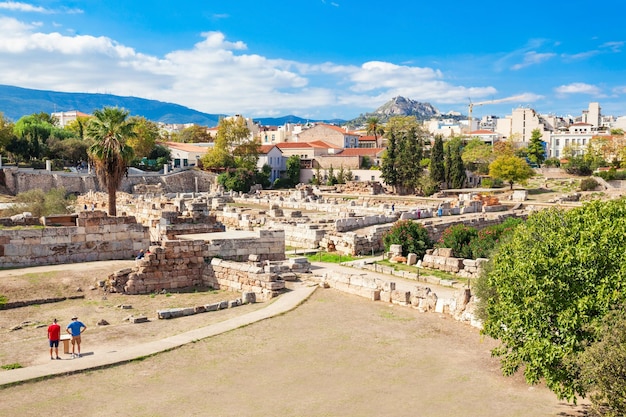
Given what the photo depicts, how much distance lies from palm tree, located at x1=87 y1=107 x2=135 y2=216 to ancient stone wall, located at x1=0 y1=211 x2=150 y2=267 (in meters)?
10.9

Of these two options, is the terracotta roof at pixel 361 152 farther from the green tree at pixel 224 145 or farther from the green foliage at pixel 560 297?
the green foliage at pixel 560 297

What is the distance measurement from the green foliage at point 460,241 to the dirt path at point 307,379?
36.0 ft

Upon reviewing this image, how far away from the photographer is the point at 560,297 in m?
9.13

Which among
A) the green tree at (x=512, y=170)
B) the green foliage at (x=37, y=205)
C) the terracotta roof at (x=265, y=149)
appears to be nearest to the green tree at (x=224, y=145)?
the terracotta roof at (x=265, y=149)

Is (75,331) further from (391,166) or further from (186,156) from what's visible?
(186,156)

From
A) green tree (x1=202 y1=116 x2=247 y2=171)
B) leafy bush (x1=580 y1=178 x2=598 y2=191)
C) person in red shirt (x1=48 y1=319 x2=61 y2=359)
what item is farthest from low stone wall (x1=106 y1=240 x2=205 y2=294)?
green tree (x1=202 y1=116 x2=247 y2=171)

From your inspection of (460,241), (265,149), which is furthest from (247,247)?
(265,149)

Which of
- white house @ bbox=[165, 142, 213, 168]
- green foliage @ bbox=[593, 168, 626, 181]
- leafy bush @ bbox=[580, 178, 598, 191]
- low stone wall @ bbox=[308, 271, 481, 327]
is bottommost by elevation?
low stone wall @ bbox=[308, 271, 481, 327]

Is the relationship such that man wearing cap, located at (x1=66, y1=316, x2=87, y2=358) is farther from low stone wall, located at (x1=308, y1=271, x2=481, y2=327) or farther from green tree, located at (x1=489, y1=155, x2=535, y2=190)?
green tree, located at (x1=489, y1=155, x2=535, y2=190)

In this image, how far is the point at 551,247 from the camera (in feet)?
31.8

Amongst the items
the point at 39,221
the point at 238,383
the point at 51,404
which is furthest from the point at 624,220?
the point at 39,221

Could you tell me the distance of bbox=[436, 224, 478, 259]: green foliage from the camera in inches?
959

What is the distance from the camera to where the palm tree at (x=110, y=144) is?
31.1 metres

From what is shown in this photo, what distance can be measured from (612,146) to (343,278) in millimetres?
71539
